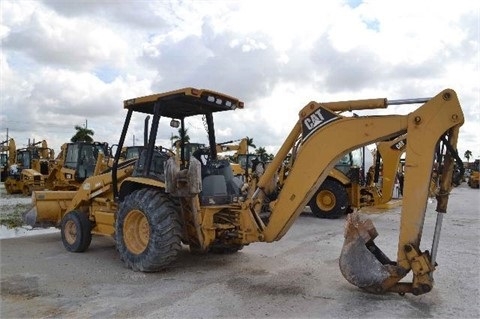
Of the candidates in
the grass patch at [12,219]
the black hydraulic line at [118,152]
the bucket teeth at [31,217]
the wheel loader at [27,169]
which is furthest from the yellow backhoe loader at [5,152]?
the black hydraulic line at [118,152]

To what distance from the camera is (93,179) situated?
25.8 feet

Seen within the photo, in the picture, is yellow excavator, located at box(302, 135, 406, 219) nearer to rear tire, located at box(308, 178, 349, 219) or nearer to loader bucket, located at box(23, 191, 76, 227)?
rear tire, located at box(308, 178, 349, 219)

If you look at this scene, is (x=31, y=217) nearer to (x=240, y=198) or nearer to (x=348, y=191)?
(x=240, y=198)

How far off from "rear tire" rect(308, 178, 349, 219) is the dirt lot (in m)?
4.13

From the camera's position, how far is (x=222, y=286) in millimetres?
5633

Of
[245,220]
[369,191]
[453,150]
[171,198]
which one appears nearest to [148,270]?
[171,198]

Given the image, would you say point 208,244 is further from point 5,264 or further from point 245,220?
point 5,264

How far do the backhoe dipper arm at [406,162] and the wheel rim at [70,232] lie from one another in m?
3.79

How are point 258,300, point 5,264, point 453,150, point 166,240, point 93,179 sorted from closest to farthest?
point 453,150
point 258,300
point 166,240
point 5,264
point 93,179

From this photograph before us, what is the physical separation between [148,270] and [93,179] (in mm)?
2380

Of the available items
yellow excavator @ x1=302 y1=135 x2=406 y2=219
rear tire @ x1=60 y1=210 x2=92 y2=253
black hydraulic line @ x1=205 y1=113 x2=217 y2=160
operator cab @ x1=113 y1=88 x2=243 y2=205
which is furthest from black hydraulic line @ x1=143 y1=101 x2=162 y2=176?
yellow excavator @ x1=302 y1=135 x2=406 y2=219

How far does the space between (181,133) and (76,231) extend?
2330 mm

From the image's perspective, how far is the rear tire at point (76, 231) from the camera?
7527 millimetres

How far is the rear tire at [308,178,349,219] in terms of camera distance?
12.5 meters
